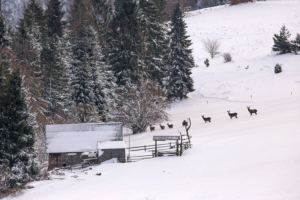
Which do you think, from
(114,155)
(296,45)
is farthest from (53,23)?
(296,45)

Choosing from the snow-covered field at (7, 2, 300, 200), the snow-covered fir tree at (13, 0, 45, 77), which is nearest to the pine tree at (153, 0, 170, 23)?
the snow-covered field at (7, 2, 300, 200)

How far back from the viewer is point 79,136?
86.6ft

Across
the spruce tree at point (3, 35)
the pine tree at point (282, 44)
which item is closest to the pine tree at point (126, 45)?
the spruce tree at point (3, 35)

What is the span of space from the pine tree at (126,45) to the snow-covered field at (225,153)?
25.8 feet

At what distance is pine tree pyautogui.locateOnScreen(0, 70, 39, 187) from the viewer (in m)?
21.6

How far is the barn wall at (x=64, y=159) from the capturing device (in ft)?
84.2

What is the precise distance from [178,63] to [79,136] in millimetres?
26580

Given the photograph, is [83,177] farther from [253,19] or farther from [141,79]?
[253,19]

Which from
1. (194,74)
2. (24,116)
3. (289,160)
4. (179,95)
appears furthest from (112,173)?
(194,74)

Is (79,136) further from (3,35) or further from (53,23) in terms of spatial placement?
(53,23)

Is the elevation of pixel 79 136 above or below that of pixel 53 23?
below

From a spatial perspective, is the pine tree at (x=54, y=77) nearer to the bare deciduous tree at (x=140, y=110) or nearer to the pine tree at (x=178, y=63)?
the bare deciduous tree at (x=140, y=110)

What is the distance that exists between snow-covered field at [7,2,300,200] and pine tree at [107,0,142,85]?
7849mm

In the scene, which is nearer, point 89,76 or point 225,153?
point 225,153
